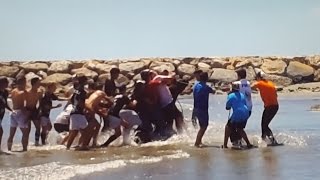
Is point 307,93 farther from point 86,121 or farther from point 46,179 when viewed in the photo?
point 46,179

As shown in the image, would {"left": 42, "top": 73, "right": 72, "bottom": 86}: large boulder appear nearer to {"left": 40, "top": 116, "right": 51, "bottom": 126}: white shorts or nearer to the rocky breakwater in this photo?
the rocky breakwater

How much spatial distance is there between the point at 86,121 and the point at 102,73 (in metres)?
27.7

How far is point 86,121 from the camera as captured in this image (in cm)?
1356

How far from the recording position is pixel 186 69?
41156mm

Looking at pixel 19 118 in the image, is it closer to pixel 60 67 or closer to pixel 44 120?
pixel 44 120

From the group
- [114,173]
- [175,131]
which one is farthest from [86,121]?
[114,173]

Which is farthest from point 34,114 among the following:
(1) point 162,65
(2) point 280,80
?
(2) point 280,80

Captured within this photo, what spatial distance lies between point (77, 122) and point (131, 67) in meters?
28.2

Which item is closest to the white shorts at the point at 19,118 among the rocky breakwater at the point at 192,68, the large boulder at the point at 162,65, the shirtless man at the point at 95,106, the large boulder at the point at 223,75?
the shirtless man at the point at 95,106

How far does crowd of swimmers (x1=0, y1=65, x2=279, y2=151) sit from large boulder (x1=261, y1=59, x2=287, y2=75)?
86.3ft

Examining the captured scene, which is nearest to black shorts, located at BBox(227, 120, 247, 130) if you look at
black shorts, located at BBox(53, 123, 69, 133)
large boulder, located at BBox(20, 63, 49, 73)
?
black shorts, located at BBox(53, 123, 69, 133)

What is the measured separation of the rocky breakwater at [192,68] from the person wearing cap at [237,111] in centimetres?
2389

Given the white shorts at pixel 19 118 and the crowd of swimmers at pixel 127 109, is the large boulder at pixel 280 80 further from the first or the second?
the white shorts at pixel 19 118

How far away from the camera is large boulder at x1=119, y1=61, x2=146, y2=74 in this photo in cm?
4116
